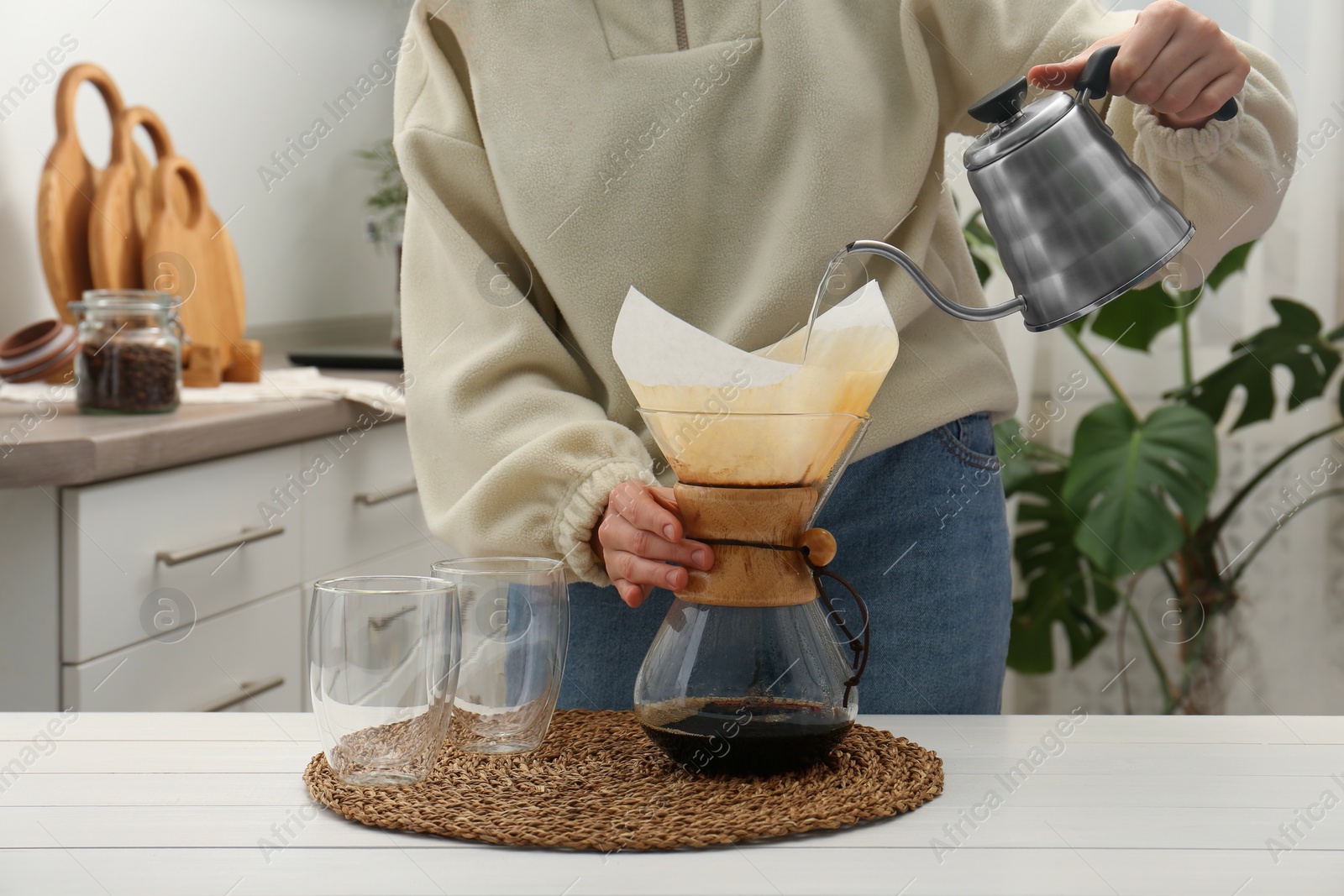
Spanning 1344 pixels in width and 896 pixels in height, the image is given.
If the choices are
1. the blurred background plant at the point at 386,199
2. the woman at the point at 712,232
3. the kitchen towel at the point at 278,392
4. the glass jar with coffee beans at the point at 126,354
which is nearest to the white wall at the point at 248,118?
the blurred background plant at the point at 386,199

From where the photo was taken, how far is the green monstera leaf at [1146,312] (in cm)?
193

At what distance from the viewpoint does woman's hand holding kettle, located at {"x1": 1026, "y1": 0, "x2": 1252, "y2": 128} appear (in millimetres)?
637

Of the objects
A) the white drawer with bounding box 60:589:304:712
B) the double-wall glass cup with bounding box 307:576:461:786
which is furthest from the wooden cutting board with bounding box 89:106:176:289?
the double-wall glass cup with bounding box 307:576:461:786

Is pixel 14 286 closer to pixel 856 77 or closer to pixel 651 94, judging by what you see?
pixel 651 94

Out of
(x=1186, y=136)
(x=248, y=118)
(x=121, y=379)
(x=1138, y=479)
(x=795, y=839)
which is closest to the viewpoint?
(x=795, y=839)

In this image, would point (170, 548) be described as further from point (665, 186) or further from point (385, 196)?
point (385, 196)

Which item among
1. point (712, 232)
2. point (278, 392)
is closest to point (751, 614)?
point (712, 232)

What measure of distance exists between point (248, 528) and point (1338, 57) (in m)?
1.81

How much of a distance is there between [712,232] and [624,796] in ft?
1.51

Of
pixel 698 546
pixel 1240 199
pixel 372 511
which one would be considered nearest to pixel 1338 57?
pixel 1240 199

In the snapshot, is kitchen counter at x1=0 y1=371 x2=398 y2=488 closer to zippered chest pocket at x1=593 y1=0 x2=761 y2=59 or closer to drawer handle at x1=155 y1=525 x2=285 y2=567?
drawer handle at x1=155 y1=525 x2=285 y2=567

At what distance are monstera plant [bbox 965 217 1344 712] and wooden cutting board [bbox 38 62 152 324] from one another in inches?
52.0

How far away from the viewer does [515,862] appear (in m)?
0.54

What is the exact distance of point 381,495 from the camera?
1.90 meters
